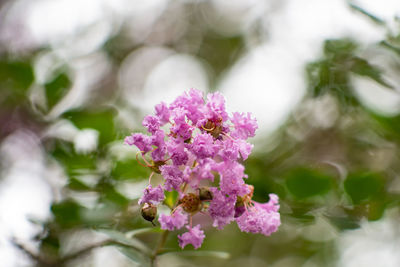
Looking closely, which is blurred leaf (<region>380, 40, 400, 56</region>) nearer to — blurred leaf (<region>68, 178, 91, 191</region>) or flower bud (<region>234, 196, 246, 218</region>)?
flower bud (<region>234, 196, 246, 218</region>)

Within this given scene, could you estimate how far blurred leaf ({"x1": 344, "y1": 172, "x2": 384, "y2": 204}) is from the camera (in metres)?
1.84

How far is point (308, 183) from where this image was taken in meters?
1.87

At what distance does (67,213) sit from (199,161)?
97 cm

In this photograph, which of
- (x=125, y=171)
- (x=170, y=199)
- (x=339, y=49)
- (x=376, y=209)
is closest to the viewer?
(x=170, y=199)

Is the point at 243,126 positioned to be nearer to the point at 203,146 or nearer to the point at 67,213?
the point at 203,146

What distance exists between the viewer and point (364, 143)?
279 cm

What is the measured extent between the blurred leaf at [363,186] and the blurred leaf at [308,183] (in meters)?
0.09

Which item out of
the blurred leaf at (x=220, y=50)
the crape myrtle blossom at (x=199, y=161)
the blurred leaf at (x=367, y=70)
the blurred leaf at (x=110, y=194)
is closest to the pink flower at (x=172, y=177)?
the crape myrtle blossom at (x=199, y=161)

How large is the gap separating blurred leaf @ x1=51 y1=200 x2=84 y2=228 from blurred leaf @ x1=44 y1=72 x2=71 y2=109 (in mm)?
673

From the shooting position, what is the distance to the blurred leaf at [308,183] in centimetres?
186

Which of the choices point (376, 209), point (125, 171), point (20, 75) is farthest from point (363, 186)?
point (20, 75)

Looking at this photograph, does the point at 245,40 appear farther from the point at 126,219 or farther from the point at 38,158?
the point at 126,219

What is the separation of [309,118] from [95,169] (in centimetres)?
183

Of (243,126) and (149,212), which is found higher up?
(243,126)
